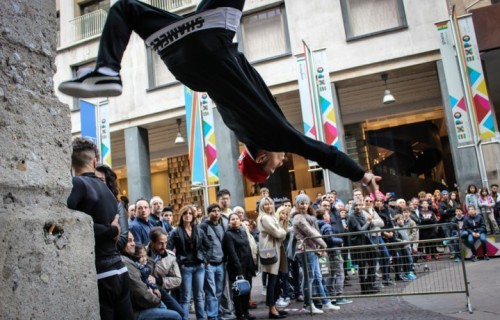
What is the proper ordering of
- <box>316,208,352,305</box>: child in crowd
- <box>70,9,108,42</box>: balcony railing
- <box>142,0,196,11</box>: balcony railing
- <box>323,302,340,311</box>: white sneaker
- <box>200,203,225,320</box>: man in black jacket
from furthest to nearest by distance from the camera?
<box>70,9,108,42</box>: balcony railing < <box>142,0,196,11</box>: balcony railing < <box>316,208,352,305</box>: child in crowd < <box>323,302,340,311</box>: white sneaker < <box>200,203,225,320</box>: man in black jacket

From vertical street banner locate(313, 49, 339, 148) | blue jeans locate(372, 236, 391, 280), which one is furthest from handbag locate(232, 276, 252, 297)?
vertical street banner locate(313, 49, 339, 148)

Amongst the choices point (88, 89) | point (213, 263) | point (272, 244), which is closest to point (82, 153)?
point (88, 89)

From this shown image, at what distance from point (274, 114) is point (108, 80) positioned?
949 mm

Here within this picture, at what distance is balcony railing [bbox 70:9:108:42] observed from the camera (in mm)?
20859

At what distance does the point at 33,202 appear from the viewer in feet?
6.56

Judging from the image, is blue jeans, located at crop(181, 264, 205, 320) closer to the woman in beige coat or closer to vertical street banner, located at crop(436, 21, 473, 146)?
the woman in beige coat

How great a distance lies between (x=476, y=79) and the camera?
13469 mm

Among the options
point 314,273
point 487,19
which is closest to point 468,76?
point 487,19

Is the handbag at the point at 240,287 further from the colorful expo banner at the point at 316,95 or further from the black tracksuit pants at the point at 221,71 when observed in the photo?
the colorful expo banner at the point at 316,95

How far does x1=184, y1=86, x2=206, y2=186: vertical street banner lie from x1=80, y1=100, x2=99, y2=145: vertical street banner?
3.50m

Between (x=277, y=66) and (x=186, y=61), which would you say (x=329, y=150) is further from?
(x=277, y=66)

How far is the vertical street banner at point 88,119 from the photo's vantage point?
16.1 metres

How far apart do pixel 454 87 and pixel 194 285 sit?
11.0 m

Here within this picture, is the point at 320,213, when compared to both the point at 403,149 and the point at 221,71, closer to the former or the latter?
the point at 221,71
